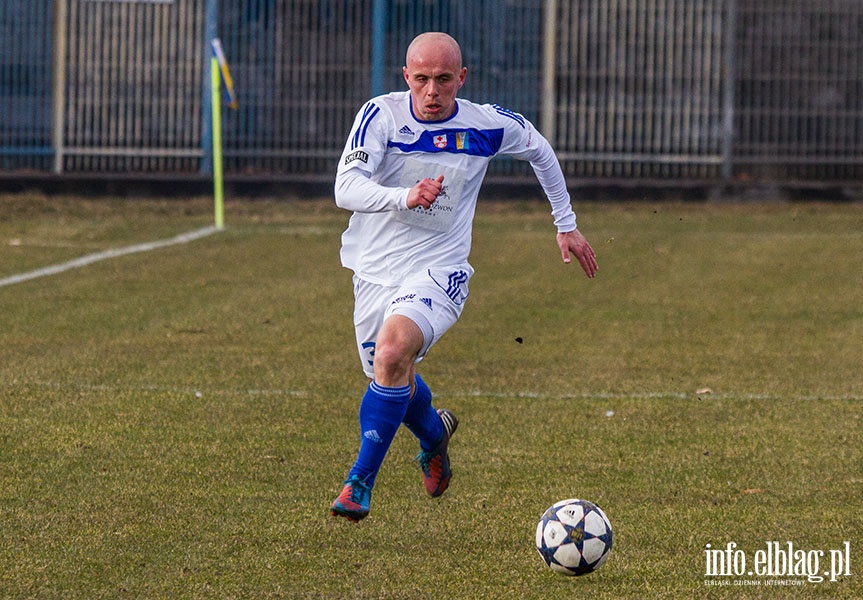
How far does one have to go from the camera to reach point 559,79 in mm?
22594

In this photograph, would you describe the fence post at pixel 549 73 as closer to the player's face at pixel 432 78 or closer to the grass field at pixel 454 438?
the grass field at pixel 454 438

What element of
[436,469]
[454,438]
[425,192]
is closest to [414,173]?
[425,192]

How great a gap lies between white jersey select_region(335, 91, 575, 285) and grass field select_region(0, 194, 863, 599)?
0.98m

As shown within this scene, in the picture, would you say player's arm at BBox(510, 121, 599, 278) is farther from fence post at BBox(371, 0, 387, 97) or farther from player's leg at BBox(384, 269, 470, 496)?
fence post at BBox(371, 0, 387, 97)

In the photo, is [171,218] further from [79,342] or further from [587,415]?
[587,415]

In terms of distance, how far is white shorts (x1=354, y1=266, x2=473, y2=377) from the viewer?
588 cm

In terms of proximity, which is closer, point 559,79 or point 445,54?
point 445,54

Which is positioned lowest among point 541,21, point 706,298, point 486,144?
point 706,298

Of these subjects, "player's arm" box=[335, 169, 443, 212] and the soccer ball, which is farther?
"player's arm" box=[335, 169, 443, 212]

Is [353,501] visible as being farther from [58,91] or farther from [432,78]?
[58,91]

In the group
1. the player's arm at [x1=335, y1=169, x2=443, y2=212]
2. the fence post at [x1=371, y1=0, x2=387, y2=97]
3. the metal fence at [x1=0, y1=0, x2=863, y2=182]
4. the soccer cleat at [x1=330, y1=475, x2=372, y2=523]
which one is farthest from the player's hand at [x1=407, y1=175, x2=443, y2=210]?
the fence post at [x1=371, y1=0, x2=387, y2=97]

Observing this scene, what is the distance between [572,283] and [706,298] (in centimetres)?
135

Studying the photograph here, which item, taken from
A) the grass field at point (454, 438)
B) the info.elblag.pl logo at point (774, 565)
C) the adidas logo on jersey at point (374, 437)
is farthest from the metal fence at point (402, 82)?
the info.elblag.pl logo at point (774, 565)

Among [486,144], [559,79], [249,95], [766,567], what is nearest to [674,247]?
[559,79]
